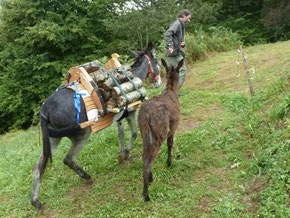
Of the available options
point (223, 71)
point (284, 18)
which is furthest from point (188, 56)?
point (284, 18)

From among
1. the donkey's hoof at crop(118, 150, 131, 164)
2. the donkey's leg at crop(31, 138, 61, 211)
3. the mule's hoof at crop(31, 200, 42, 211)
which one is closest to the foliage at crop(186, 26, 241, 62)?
the donkey's hoof at crop(118, 150, 131, 164)

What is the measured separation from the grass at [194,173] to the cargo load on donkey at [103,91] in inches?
45.3

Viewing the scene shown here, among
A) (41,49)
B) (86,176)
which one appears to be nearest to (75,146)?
(86,176)

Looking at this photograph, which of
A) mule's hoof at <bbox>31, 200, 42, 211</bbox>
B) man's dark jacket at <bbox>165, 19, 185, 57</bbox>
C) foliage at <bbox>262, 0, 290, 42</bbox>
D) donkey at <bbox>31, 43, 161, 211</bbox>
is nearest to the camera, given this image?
donkey at <bbox>31, 43, 161, 211</bbox>

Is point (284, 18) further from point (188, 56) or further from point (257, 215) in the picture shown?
point (257, 215)

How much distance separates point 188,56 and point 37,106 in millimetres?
9861

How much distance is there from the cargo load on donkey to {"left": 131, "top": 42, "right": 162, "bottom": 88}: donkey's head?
73 centimetres

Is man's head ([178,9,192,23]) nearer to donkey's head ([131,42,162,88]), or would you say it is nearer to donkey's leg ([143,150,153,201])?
donkey's head ([131,42,162,88])

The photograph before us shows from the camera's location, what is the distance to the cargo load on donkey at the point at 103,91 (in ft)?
12.8

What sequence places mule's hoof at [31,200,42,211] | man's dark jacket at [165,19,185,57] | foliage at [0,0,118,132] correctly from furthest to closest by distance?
foliage at [0,0,118,132], man's dark jacket at [165,19,185,57], mule's hoof at [31,200,42,211]

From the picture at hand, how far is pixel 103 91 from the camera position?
13.0ft

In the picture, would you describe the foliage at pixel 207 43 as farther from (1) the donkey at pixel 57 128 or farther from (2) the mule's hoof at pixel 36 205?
(2) the mule's hoof at pixel 36 205

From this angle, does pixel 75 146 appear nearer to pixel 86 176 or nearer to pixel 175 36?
pixel 86 176

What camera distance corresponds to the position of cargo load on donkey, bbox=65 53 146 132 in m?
3.91
